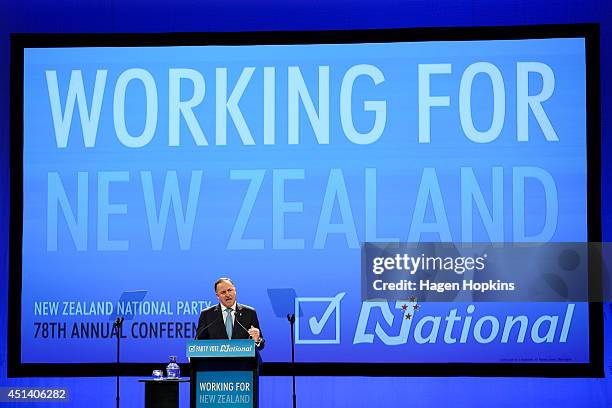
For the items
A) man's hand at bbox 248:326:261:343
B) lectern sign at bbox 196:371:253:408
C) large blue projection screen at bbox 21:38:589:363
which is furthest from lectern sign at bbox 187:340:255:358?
large blue projection screen at bbox 21:38:589:363

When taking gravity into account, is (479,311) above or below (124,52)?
below

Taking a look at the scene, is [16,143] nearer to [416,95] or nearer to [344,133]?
[344,133]

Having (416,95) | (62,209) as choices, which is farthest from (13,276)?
(416,95)

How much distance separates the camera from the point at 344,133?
777 centimetres

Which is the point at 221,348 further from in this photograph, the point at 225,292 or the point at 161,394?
the point at 225,292

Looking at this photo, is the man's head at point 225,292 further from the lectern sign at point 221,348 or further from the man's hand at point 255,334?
the lectern sign at point 221,348

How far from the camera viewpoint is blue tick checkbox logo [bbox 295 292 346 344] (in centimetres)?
768

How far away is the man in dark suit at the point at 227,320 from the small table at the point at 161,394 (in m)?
0.39

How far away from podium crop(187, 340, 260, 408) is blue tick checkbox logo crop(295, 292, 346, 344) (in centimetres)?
135

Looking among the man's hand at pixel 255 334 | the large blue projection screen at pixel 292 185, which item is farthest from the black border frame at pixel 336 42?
the man's hand at pixel 255 334

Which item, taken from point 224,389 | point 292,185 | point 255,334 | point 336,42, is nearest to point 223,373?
point 224,389

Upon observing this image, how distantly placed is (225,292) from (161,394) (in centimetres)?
87

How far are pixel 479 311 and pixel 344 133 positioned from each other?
5.31ft

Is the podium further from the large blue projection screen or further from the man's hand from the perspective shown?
the large blue projection screen
